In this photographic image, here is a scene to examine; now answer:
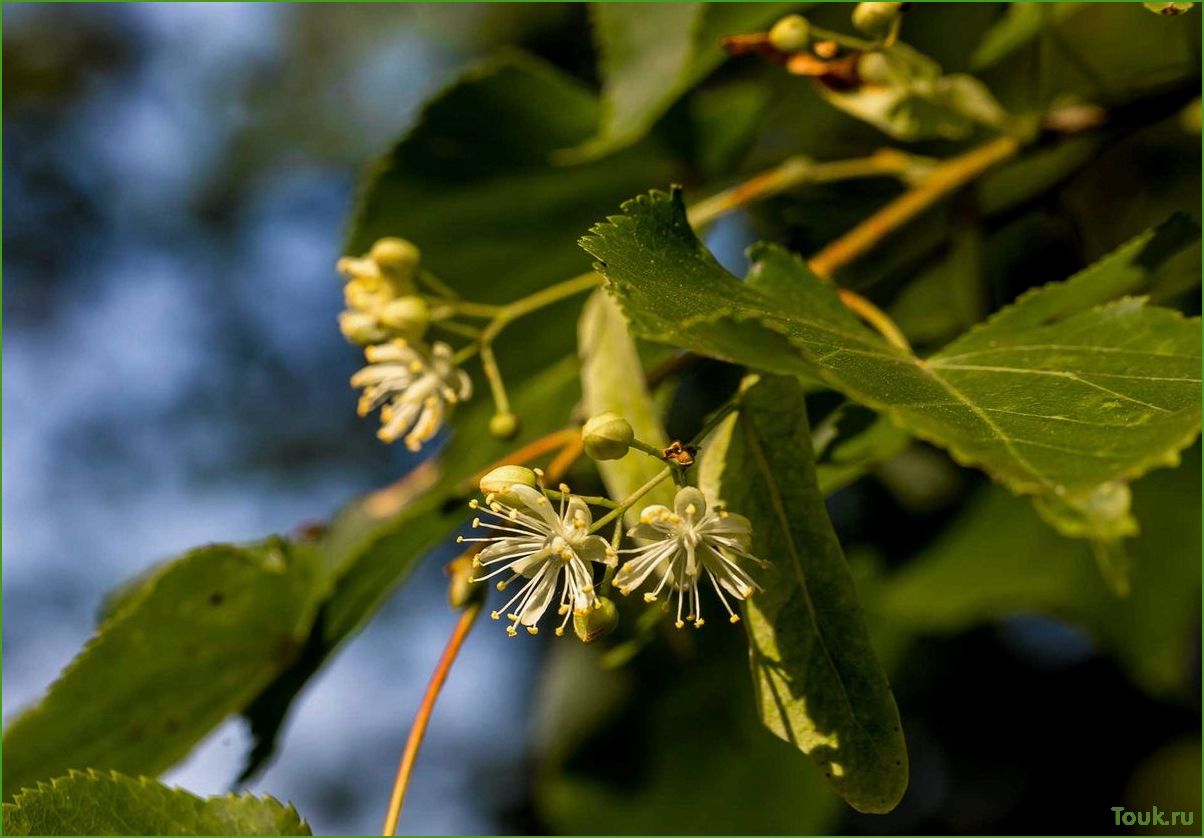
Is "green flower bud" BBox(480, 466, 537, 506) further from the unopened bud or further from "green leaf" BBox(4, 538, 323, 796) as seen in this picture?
"green leaf" BBox(4, 538, 323, 796)

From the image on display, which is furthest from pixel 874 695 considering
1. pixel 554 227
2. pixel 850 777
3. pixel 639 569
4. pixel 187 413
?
pixel 187 413

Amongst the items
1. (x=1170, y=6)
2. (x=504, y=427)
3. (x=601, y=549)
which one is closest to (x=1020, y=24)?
(x=1170, y=6)

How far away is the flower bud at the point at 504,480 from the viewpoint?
0.73 m

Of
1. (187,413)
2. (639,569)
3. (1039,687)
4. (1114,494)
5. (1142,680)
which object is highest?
(639,569)

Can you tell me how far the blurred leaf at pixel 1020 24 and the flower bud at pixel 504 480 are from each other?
0.65 m

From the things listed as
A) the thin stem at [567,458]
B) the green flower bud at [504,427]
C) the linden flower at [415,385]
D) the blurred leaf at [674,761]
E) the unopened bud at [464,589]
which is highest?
the linden flower at [415,385]

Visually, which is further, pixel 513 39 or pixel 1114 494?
pixel 513 39

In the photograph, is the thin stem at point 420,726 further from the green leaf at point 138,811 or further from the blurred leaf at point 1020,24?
the blurred leaf at point 1020,24

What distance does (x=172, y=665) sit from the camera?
3.56 ft

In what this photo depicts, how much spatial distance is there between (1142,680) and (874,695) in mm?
1162

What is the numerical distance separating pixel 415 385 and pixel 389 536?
14cm

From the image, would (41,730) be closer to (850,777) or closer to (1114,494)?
(850,777)

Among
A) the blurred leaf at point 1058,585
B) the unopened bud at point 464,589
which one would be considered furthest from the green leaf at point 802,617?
the blurred leaf at point 1058,585

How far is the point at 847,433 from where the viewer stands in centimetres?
88
